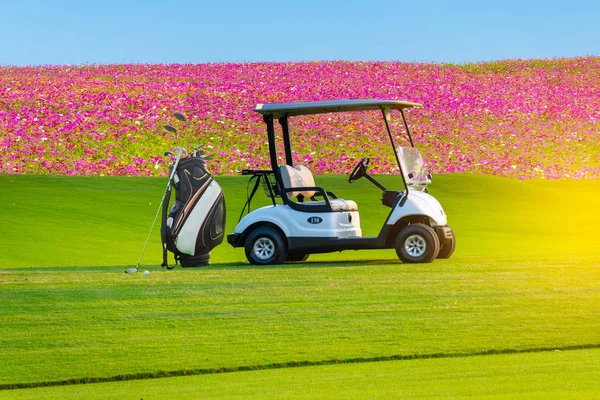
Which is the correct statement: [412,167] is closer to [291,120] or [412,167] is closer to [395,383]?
[395,383]

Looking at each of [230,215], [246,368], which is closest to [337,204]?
[230,215]

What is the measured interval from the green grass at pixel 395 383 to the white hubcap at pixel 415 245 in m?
4.54

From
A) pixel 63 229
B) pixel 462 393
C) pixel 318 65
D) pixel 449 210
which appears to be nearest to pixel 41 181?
pixel 63 229

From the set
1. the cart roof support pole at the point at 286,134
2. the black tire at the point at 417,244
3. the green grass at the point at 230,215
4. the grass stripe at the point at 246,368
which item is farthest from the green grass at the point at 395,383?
the green grass at the point at 230,215

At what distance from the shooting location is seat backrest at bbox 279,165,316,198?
486 inches

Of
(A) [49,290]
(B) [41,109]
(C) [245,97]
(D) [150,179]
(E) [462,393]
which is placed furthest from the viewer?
(C) [245,97]

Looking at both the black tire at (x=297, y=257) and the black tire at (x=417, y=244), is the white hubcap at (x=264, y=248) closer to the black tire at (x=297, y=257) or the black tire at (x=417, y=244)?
the black tire at (x=297, y=257)

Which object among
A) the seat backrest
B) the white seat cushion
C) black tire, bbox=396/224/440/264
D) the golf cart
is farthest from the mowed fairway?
the seat backrest

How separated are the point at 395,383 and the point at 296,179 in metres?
6.15

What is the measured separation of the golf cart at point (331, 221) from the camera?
12156 mm

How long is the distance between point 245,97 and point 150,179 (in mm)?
9342

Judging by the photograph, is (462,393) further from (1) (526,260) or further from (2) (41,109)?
(2) (41,109)

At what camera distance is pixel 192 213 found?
11812mm

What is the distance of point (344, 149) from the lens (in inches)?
962
